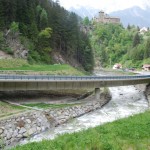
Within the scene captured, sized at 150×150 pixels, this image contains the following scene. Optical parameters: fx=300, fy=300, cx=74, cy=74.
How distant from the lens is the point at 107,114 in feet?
155

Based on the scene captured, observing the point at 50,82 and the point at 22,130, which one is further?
the point at 50,82

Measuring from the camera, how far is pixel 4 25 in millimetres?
80062

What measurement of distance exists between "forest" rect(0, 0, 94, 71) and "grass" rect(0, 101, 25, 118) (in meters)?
34.3

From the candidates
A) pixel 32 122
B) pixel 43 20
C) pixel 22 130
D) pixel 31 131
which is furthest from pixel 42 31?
pixel 22 130

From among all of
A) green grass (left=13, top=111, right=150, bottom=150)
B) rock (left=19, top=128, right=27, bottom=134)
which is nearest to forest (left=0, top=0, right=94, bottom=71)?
rock (left=19, top=128, right=27, bottom=134)

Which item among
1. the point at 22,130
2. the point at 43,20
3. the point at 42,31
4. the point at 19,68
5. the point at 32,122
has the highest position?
the point at 43,20

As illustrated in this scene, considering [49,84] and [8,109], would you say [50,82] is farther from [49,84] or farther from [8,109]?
[8,109]

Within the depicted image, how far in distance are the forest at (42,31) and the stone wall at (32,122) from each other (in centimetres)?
3495

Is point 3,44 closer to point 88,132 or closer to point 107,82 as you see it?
point 107,82

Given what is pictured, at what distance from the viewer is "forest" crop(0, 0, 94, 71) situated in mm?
82375

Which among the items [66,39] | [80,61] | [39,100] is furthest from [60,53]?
[39,100]

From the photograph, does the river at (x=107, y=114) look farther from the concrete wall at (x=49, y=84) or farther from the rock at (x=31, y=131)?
the concrete wall at (x=49, y=84)

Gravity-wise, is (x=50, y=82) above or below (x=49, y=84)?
above

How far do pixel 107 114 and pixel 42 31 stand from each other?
1956 inches
